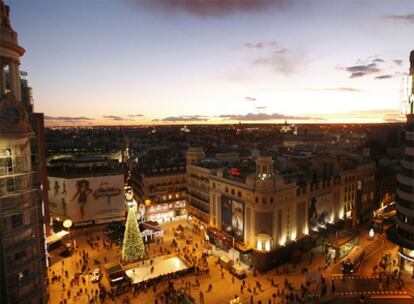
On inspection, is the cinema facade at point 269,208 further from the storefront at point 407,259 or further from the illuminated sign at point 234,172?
the storefront at point 407,259

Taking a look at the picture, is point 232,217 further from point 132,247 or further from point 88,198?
point 88,198

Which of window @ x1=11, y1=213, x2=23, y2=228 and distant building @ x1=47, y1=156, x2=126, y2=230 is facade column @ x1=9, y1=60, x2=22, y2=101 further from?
distant building @ x1=47, y1=156, x2=126, y2=230

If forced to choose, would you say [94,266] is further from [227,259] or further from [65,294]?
[227,259]

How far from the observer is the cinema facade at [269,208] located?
49.2 metres

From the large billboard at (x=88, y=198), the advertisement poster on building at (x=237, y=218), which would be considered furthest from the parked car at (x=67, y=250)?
the advertisement poster on building at (x=237, y=218)

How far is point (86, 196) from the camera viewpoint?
70375mm

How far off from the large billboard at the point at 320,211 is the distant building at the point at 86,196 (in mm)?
43073

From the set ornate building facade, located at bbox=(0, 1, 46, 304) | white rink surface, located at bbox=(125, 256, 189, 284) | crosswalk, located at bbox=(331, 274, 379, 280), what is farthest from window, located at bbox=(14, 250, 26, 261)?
crosswalk, located at bbox=(331, 274, 379, 280)

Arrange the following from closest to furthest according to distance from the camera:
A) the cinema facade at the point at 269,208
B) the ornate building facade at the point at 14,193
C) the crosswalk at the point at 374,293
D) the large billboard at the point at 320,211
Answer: the ornate building facade at the point at 14,193 < the crosswalk at the point at 374,293 < the cinema facade at the point at 269,208 < the large billboard at the point at 320,211

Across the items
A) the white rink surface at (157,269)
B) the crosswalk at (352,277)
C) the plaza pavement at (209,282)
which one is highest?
the white rink surface at (157,269)

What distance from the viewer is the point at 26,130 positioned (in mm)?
24109

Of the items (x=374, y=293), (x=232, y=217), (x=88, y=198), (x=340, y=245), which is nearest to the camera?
(x=374, y=293)

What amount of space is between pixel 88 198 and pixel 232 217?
117 feet

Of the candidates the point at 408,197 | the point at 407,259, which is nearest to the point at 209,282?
the point at 407,259
